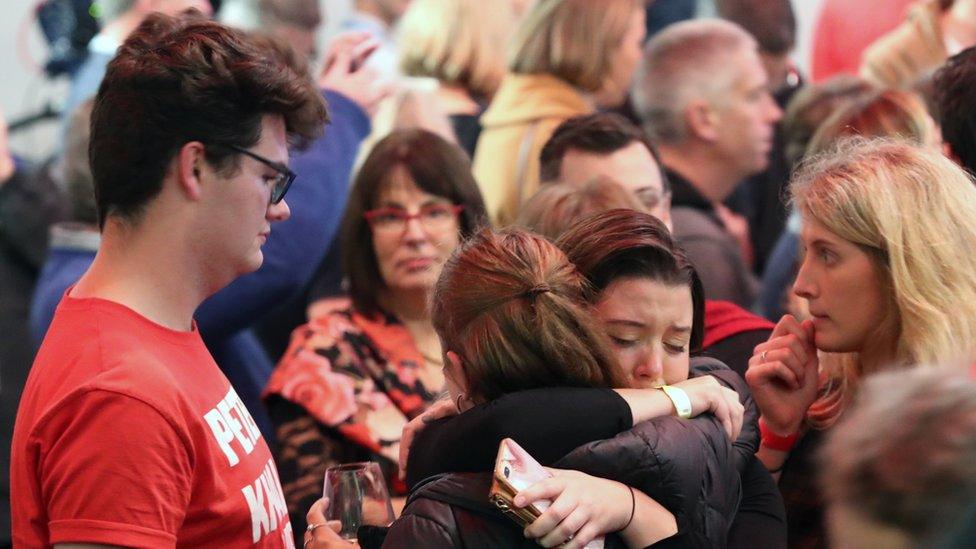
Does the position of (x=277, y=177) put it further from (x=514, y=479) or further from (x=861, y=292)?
(x=861, y=292)

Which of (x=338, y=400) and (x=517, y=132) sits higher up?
(x=517, y=132)

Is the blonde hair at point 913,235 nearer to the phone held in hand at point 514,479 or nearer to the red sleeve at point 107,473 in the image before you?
the phone held in hand at point 514,479

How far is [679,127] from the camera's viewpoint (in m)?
4.47

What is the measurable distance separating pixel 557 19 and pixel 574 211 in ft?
5.07

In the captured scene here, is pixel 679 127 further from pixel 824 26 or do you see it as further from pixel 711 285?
pixel 824 26

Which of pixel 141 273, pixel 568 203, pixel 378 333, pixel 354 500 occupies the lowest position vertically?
pixel 378 333

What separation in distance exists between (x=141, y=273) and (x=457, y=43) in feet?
9.29

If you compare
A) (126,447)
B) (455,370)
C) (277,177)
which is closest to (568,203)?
(277,177)

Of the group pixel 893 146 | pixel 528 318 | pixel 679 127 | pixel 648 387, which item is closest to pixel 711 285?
pixel 679 127

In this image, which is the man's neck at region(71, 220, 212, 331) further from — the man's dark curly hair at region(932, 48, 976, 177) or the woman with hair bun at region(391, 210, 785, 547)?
the man's dark curly hair at region(932, 48, 976, 177)

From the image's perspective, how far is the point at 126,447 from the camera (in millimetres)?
1802

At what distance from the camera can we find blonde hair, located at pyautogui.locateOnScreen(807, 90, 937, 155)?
3541 mm

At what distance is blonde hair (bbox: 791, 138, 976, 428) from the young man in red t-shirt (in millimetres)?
925

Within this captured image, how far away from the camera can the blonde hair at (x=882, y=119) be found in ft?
11.6
